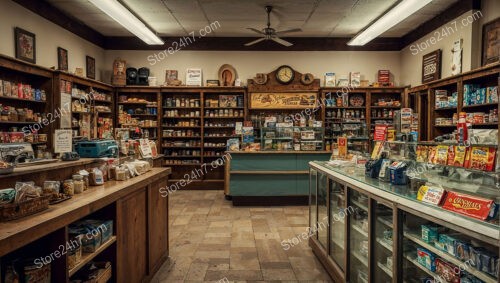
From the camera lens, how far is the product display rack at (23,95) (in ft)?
16.9

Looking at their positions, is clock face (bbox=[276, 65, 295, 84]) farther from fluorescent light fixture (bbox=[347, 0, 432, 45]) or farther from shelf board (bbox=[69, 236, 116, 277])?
shelf board (bbox=[69, 236, 116, 277])

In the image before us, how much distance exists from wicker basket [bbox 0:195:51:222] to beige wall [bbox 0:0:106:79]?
15.7 ft

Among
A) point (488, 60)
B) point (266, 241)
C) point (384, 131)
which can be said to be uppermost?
point (488, 60)

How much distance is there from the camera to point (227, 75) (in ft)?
29.3

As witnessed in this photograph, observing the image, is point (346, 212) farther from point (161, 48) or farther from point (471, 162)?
point (161, 48)

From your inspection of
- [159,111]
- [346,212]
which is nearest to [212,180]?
[159,111]

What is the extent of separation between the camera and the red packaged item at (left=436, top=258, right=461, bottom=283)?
186cm

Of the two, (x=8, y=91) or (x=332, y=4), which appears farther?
(x=332, y=4)

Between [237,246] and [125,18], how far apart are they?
475 centimetres

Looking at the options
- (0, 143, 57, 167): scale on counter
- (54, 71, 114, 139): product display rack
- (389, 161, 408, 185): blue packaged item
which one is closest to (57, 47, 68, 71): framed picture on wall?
(54, 71, 114, 139): product display rack

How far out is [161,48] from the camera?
8.98 m

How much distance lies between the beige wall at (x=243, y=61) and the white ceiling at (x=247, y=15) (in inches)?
22.9

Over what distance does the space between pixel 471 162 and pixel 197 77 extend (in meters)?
7.62

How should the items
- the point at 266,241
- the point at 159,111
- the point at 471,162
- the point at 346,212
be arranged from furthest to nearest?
the point at 159,111, the point at 266,241, the point at 346,212, the point at 471,162
